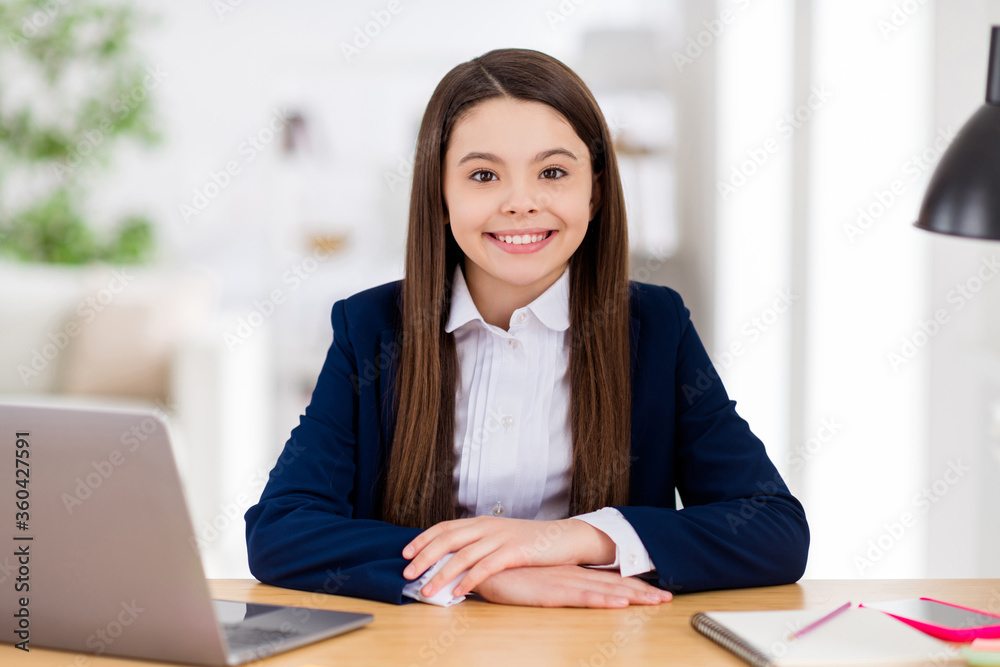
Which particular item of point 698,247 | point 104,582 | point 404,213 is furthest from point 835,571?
point 404,213

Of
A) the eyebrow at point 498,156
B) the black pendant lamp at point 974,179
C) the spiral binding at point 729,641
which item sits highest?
the eyebrow at point 498,156

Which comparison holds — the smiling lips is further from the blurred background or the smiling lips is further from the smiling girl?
the blurred background

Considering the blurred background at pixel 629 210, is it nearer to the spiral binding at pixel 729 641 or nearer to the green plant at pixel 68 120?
the green plant at pixel 68 120

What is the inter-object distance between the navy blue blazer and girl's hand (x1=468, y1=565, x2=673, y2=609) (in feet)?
0.17

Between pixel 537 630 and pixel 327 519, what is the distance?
0.37 metres

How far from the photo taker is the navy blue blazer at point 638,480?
44.1 inches

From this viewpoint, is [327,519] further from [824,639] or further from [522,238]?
[824,639]

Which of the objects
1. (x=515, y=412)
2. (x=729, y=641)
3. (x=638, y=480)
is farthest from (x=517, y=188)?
(x=729, y=641)

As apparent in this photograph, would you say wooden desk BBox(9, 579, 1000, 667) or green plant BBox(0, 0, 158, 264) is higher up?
green plant BBox(0, 0, 158, 264)

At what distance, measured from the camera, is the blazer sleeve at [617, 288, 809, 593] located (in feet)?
3.67

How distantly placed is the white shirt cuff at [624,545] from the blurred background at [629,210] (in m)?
1.09

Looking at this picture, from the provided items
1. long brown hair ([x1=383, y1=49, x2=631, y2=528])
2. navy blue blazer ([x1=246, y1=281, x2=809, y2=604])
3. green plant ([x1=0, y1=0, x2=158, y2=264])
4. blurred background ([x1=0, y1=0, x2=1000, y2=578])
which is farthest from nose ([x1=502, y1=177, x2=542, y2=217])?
green plant ([x1=0, y1=0, x2=158, y2=264])

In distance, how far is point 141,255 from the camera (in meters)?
4.32

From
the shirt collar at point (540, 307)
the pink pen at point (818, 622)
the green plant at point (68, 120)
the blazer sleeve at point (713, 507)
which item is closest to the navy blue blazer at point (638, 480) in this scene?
the blazer sleeve at point (713, 507)
